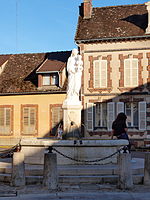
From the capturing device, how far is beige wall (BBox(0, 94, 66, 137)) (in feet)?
83.4

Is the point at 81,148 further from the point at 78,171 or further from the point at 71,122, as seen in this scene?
the point at 71,122

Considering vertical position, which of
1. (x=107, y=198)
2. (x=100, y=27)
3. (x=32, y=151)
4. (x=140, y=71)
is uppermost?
(x=100, y=27)

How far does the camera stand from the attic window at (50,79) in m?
25.7

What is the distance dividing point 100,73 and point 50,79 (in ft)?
12.6

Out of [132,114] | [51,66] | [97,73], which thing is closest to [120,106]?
[132,114]

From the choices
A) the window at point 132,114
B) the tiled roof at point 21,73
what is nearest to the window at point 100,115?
the window at point 132,114

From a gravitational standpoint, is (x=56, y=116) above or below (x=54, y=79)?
below

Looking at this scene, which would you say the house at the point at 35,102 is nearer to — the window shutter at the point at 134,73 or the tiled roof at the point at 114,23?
the tiled roof at the point at 114,23

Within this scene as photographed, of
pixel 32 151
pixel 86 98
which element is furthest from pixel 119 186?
pixel 86 98

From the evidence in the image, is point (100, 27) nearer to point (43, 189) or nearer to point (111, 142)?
point (111, 142)

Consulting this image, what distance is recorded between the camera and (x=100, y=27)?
25.1 m

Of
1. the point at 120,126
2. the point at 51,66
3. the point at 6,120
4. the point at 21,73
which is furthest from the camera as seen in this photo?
the point at 21,73

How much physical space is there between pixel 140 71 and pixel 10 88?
9.40 m

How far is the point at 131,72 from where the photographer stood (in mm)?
23844
